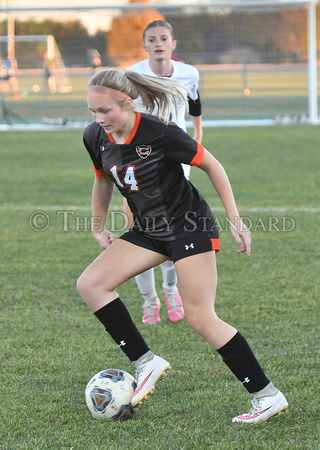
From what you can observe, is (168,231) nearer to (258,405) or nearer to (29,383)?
(258,405)

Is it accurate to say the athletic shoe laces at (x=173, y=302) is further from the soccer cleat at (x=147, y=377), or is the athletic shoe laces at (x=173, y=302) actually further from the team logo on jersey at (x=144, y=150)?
the team logo on jersey at (x=144, y=150)

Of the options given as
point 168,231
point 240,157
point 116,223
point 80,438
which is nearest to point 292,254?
point 116,223

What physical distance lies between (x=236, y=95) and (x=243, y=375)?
19.3 metres

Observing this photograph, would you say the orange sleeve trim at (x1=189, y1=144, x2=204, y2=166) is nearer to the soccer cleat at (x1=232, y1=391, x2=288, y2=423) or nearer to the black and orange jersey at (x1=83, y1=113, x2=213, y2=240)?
the black and orange jersey at (x1=83, y1=113, x2=213, y2=240)

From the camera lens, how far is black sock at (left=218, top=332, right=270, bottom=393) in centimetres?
314

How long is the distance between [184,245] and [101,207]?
63 cm

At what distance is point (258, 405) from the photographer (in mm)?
3150

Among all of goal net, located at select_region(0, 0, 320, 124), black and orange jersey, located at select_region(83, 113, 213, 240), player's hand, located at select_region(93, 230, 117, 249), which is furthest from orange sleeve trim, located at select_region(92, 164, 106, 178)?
goal net, located at select_region(0, 0, 320, 124)

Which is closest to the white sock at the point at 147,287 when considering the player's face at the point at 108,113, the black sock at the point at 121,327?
the black sock at the point at 121,327

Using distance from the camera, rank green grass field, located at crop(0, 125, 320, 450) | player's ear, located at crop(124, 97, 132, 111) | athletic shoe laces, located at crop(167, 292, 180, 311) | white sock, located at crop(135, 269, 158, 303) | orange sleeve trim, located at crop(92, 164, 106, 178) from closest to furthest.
Answer: green grass field, located at crop(0, 125, 320, 450), player's ear, located at crop(124, 97, 132, 111), orange sleeve trim, located at crop(92, 164, 106, 178), white sock, located at crop(135, 269, 158, 303), athletic shoe laces, located at crop(167, 292, 180, 311)

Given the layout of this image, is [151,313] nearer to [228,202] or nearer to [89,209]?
[228,202]

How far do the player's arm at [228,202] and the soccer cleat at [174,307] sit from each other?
166cm

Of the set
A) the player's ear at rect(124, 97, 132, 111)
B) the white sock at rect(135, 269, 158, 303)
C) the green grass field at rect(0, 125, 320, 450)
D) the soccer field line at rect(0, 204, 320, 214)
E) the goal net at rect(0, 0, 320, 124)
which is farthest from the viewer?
the goal net at rect(0, 0, 320, 124)

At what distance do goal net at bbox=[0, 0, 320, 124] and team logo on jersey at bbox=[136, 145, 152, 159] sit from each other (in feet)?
52.8
